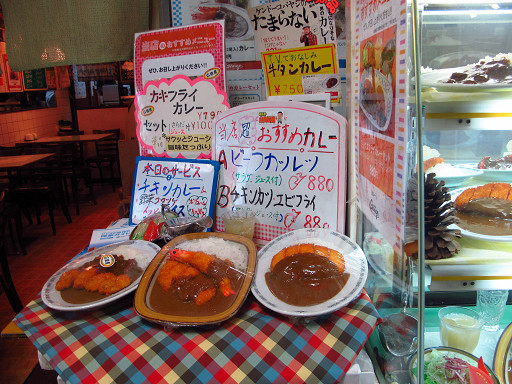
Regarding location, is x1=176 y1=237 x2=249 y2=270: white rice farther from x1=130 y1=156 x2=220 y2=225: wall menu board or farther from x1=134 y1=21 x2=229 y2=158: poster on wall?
x1=134 y1=21 x2=229 y2=158: poster on wall

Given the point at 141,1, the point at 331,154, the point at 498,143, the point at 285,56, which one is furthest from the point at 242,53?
the point at 498,143

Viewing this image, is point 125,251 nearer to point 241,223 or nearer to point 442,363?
point 241,223

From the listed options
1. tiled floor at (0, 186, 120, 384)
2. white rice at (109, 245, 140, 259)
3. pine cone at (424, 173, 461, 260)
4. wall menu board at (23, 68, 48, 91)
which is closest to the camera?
pine cone at (424, 173, 461, 260)

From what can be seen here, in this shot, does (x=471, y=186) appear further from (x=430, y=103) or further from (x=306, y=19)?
(x=306, y=19)

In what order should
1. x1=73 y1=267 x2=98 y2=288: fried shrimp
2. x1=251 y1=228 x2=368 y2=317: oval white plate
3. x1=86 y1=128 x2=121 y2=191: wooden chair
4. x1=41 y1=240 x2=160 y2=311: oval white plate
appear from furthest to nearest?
x1=86 y1=128 x2=121 y2=191: wooden chair
x1=73 y1=267 x2=98 y2=288: fried shrimp
x1=41 y1=240 x2=160 y2=311: oval white plate
x1=251 y1=228 x2=368 y2=317: oval white plate

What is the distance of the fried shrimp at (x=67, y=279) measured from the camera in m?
1.46

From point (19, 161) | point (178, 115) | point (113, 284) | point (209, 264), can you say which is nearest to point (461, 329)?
point (209, 264)

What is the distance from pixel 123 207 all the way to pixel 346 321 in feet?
6.04

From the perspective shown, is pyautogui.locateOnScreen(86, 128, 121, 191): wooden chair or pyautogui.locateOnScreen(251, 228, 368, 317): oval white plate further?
pyautogui.locateOnScreen(86, 128, 121, 191): wooden chair

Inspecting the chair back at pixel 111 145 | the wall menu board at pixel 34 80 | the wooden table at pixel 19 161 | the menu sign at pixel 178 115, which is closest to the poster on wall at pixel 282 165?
the menu sign at pixel 178 115

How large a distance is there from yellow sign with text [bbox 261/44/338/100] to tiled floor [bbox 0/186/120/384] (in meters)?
2.95

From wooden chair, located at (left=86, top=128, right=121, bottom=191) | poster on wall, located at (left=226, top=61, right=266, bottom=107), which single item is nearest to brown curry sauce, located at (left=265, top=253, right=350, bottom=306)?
poster on wall, located at (left=226, top=61, right=266, bottom=107)

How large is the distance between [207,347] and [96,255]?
80 cm

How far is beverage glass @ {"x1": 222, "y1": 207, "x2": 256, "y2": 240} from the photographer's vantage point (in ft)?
5.88
